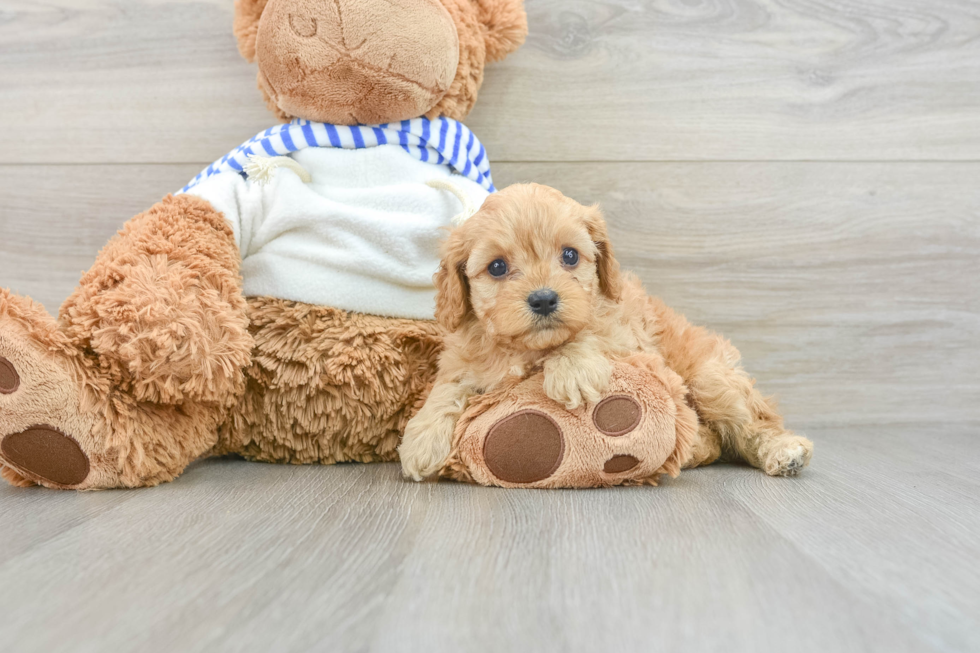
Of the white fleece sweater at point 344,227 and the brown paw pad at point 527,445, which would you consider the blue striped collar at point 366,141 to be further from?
the brown paw pad at point 527,445

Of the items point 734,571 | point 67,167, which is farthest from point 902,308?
point 67,167

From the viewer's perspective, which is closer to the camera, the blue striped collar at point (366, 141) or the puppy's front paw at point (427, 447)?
the puppy's front paw at point (427, 447)

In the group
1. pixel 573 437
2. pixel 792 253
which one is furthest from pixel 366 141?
pixel 792 253

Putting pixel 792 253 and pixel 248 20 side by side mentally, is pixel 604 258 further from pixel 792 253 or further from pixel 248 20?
pixel 248 20

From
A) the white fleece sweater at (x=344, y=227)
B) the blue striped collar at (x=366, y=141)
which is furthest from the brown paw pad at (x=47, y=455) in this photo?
the blue striped collar at (x=366, y=141)

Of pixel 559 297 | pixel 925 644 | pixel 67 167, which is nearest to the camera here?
pixel 925 644

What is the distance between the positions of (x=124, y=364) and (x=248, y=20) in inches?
32.8

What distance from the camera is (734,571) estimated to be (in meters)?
0.86

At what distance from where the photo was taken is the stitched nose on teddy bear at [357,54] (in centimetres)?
140

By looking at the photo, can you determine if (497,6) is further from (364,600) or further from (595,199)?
(364,600)

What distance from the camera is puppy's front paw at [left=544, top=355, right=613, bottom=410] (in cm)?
120

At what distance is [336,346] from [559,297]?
50 cm

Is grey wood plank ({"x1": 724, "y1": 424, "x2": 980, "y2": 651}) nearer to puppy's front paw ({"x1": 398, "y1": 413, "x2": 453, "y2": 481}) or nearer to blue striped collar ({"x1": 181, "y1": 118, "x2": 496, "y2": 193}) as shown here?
puppy's front paw ({"x1": 398, "y1": 413, "x2": 453, "y2": 481})

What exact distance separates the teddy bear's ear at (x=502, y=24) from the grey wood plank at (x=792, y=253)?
1.13 feet
